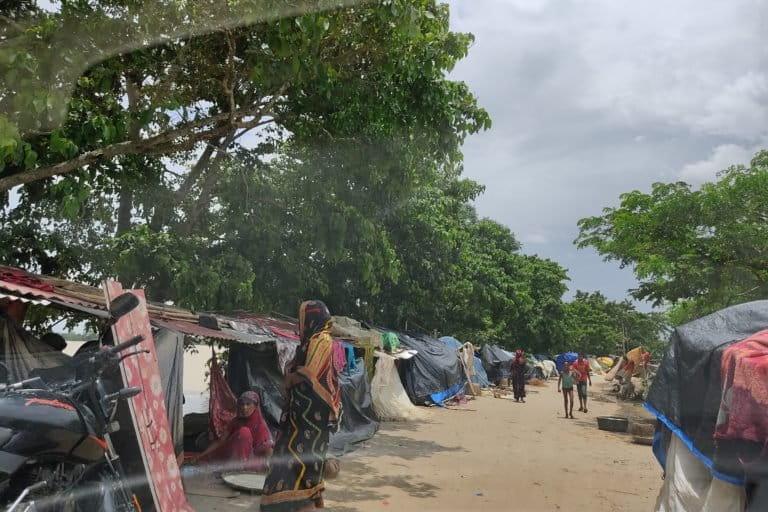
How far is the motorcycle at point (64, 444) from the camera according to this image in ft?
8.53

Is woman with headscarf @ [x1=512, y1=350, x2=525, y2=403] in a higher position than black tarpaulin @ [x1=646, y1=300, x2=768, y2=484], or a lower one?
lower

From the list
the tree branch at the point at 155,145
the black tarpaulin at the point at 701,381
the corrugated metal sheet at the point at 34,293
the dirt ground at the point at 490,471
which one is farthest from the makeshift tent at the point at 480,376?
the corrugated metal sheet at the point at 34,293

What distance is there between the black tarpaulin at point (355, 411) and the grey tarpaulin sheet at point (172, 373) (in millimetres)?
3917

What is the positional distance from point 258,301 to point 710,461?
800cm

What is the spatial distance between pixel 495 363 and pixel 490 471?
63.9ft

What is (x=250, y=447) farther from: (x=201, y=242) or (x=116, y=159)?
(x=116, y=159)

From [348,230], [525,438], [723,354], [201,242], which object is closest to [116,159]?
[201,242]

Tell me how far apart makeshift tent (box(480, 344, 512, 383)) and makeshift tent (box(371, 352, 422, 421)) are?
13.6 metres

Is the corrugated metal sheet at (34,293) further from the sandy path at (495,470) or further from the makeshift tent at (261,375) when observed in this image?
the makeshift tent at (261,375)

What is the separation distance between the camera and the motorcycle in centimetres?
260

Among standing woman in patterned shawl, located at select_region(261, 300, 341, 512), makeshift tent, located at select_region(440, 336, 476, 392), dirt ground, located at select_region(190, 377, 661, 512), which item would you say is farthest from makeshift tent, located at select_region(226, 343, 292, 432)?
makeshift tent, located at select_region(440, 336, 476, 392)

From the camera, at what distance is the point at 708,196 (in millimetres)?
12453

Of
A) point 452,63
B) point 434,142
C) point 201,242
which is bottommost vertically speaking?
point 201,242

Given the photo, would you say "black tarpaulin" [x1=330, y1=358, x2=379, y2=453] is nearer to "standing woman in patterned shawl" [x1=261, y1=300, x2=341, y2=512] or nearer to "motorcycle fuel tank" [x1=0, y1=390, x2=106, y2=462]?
"standing woman in patterned shawl" [x1=261, y1=300, x2=341, y2=512]
